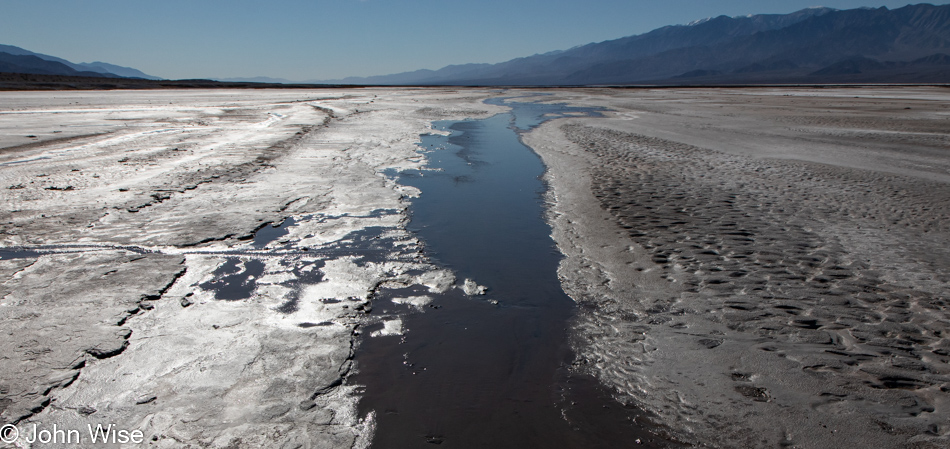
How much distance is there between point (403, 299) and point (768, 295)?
3.04m

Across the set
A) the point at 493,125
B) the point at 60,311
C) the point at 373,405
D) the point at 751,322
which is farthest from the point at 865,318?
the point at 493,125

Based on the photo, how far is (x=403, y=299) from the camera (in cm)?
445

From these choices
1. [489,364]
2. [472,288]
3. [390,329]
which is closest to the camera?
[489,364]

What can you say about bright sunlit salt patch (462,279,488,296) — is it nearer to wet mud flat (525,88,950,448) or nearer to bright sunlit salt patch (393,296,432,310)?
bright sunlit salt patch (393,296,432,310)

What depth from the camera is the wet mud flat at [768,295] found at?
2.96m

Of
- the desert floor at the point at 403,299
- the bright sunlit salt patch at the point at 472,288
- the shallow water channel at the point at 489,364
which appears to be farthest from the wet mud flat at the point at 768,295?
the bright sunlit salt patch at the point at 472,288

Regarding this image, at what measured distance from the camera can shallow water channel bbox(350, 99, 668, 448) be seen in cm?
282

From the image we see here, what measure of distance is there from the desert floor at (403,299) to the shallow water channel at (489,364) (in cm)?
15

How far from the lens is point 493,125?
802 inches

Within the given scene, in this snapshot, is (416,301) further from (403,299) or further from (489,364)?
(489,364)

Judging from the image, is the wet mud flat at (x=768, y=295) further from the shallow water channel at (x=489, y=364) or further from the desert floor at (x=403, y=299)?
the shallow water channel at (x=489, y=364)

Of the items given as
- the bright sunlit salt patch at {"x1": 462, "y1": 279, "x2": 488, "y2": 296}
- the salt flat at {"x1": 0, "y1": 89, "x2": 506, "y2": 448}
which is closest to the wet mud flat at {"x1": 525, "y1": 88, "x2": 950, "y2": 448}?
the bright sunlit salt patch at {"x1": 462, "y1": 279, "x2": 488, "y2": 296}

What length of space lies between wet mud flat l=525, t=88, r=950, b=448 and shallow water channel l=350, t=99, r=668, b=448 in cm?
25

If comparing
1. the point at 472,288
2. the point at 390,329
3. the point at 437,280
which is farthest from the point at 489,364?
the point at 437,280
